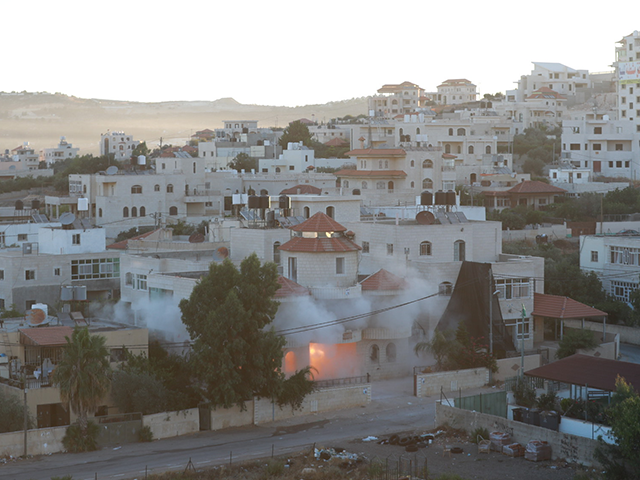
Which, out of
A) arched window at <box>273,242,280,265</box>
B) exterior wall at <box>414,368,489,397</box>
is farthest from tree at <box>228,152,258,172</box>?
exterior wall at <box>414,368,489,397</box>

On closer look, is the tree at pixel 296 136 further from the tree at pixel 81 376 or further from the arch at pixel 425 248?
the tree at pixel 81 376

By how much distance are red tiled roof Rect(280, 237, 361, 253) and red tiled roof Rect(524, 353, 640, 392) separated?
13465mm

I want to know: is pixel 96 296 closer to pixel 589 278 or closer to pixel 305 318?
pixel 305 318

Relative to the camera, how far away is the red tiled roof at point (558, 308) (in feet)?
174

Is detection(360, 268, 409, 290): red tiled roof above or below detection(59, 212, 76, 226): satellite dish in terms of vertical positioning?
below

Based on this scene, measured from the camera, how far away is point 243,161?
12194 cm

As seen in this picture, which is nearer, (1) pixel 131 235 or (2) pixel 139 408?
(2) pixel 139 408

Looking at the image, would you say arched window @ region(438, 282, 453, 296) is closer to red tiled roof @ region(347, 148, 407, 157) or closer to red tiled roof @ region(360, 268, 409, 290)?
red tiled roof @ region(360, 268, 409, 290)

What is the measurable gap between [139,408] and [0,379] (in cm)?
603

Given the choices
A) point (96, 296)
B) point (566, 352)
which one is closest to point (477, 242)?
point (566, 352)

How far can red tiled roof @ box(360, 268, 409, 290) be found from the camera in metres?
50.4

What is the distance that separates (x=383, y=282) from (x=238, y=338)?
11.1m

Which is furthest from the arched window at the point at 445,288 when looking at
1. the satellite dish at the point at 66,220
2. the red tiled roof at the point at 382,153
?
the red tiled roof at the point at 382,153

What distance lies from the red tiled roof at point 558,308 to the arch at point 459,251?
14.2 feet
